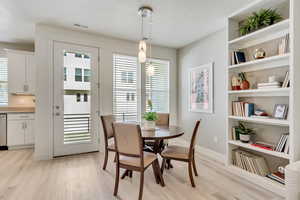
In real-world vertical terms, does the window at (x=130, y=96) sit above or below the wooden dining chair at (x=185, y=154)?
above

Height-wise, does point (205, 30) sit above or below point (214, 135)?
above

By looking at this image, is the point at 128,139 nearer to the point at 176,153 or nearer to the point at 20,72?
the point at 176,153

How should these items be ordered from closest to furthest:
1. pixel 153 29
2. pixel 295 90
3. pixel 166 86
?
1. pixel 295 90
2. pixel 153 29
3. pixel 166 86

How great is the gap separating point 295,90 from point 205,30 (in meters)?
2.07

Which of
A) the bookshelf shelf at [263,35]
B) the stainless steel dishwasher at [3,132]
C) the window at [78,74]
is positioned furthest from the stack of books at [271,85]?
the stainless steel dishwasher at [3,132]

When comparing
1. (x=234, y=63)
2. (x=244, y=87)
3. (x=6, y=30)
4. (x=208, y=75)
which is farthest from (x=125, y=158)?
(x=6, y=30)

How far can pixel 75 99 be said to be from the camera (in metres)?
3.44

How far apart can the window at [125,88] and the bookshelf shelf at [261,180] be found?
7.92 feet

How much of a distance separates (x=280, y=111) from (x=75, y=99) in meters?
3.59

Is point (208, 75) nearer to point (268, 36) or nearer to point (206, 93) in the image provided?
point (206, 93)

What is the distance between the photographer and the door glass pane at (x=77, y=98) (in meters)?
3.38

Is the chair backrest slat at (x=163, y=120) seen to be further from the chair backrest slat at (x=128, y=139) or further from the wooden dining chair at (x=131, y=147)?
the chair backrest slat at (x=128, y=139)

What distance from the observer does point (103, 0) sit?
235cm

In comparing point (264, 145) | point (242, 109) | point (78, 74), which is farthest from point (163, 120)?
point (78, 74)
